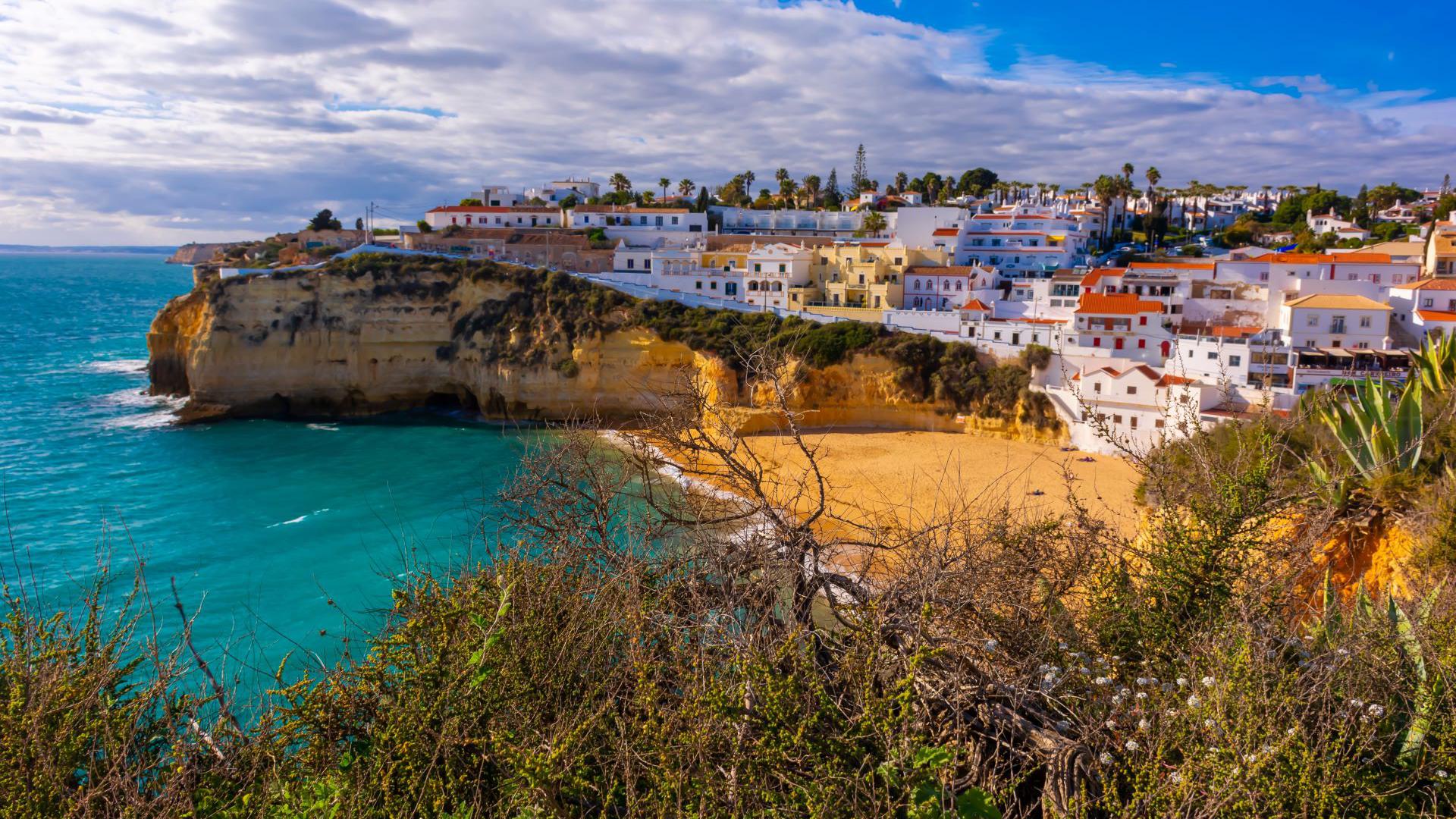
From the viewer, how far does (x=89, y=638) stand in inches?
233

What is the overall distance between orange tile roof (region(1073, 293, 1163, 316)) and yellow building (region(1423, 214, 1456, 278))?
16.7m

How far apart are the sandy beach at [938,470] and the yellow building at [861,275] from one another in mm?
11564

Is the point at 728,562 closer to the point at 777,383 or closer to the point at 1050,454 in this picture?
the point at 777,383

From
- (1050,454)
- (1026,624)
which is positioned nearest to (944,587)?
(1026,624)

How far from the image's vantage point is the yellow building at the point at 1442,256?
41938 millimetres

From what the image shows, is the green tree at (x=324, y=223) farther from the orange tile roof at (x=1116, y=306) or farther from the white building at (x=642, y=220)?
the orange tile roof at (x=1116, y=306)

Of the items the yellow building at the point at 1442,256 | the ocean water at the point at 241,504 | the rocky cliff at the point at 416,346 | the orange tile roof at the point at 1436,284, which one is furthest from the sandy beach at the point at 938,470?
the yellow building at the point at 1442,256

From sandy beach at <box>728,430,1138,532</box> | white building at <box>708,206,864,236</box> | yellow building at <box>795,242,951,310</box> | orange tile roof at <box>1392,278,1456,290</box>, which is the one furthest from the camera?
white building at <box>708,206,864,236</box>

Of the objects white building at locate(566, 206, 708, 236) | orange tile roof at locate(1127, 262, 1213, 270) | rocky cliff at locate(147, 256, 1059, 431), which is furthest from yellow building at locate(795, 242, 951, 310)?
white building at locate(566, 206, 708, 236)

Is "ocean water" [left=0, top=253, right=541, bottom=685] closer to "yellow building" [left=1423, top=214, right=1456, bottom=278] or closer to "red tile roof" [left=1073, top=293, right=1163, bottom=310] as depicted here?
"red tile roof" [left=1073, top=293, right=1163, bottom=310]

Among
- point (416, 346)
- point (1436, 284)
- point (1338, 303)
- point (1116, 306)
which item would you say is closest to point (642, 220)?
point (416, 346)

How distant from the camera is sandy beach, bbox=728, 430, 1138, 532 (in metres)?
23.4

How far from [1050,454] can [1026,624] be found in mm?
26192

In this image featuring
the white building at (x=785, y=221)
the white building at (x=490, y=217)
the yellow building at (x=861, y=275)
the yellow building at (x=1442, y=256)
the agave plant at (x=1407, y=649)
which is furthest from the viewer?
the white building at (x=785, y=221)
